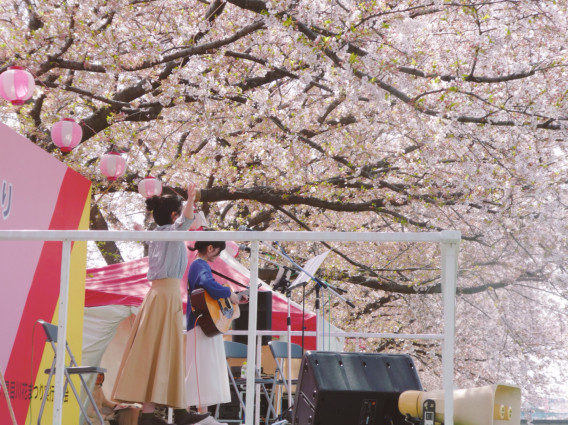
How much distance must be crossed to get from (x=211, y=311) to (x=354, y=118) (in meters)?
6.30

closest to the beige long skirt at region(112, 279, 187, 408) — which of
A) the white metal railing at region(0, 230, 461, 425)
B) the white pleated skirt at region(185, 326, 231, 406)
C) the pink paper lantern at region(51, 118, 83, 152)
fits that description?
the white pleated skirt at region(185, 326, 231, 406)

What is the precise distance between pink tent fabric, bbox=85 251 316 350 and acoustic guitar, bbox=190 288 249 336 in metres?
3.49

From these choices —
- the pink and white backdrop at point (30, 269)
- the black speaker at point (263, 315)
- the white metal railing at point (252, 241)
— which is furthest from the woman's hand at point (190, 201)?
the black speaker at point (263, 315)

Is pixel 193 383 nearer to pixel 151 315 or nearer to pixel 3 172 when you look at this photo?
pixel 151 315

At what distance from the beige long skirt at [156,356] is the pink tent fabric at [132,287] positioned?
3896mm

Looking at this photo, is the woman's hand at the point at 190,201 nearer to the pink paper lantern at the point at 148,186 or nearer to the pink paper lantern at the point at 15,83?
the pink paper lantern at the point at 15,83

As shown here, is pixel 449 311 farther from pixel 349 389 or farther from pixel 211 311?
pixel 211 311

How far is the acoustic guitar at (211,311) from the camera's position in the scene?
510cm

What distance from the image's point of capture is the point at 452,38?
8.80m

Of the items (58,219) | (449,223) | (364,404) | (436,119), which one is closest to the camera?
(364,404)

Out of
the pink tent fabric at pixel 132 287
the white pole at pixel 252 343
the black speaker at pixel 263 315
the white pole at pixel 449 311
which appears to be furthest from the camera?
the pink tent fabric at pixel 132 287

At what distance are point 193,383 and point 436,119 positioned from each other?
426cm

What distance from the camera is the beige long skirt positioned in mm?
4613

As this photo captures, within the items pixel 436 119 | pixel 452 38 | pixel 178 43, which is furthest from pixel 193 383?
pixel 452 38
